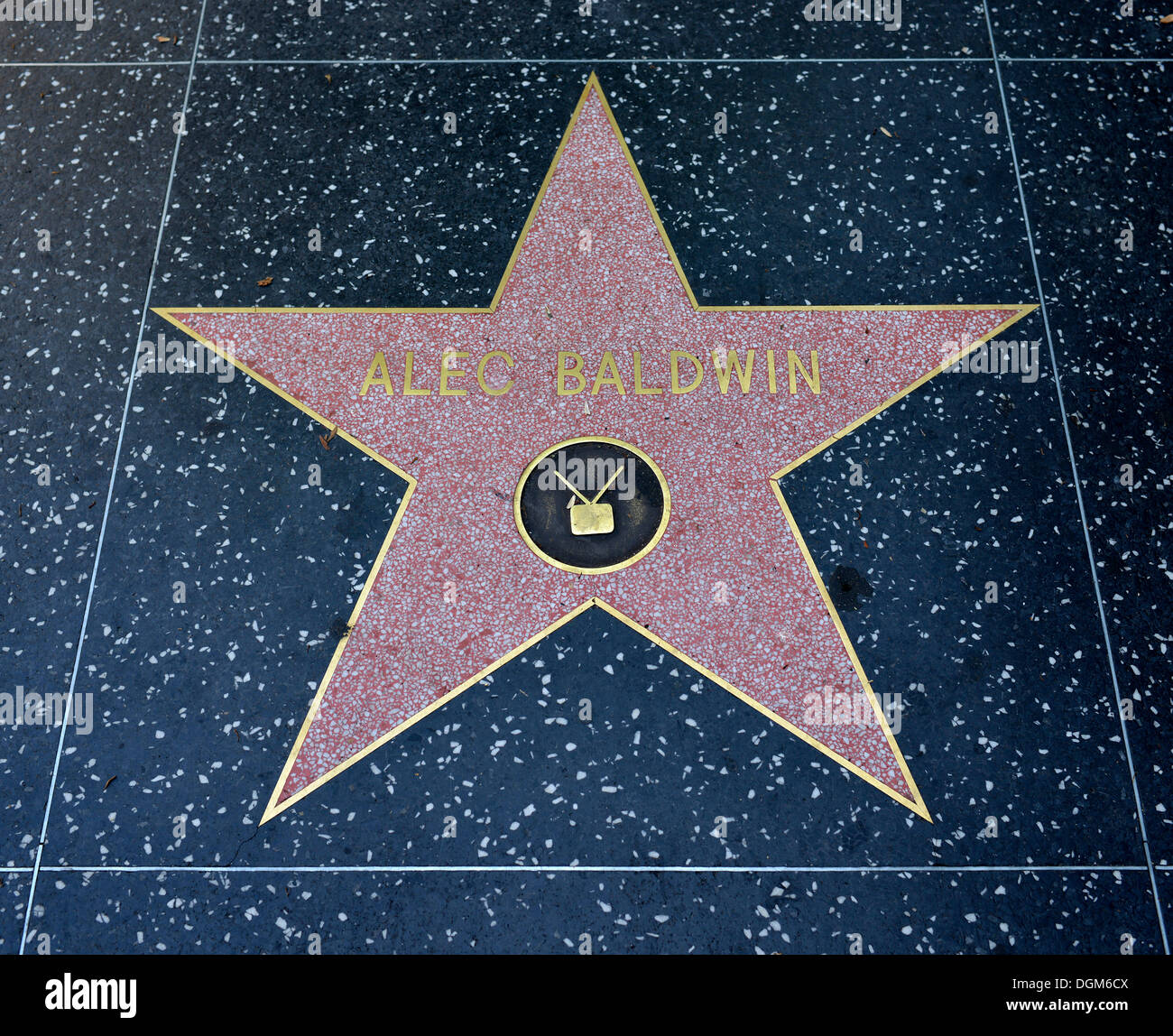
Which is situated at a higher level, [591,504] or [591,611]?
[591,504]

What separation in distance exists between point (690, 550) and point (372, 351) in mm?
933

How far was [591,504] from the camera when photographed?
192 centimetres

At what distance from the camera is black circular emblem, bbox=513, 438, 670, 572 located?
190 centimetres

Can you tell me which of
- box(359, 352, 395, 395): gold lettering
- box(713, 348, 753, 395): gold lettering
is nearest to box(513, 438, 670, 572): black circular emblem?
box(713, 348, 753, 395): gold lettering

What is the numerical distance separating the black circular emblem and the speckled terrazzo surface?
0.17 metres

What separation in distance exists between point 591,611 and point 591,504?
0.25 metres

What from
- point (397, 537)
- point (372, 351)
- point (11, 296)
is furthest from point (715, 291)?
point (11, 296)

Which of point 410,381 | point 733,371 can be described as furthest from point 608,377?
point 410,381

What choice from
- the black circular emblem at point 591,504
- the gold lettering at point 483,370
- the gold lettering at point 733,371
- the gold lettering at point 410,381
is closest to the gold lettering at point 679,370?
the gold lettering at point 733,371

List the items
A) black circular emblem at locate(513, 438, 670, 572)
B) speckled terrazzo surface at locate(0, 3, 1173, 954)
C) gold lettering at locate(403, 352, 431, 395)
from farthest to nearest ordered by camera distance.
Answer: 1. gold lettering at locate(403, 352, 431, 395)
2. black circular emblem at locate(513, 438, 670, 572)
3. speckled terrazzo surface at locate(0, 3, 1173, 954)

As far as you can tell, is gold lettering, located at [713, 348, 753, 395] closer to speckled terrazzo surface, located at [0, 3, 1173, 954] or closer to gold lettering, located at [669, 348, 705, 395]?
gold lettering, located at [669, 348, 705, 395]

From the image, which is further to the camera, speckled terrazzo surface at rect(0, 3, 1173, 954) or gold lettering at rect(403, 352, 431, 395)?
gold lettering at rect(403, 352, 431, 395)

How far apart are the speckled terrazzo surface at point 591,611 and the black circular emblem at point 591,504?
169mm

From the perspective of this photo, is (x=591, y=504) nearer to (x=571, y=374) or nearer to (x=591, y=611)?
(x=591, y=611)
